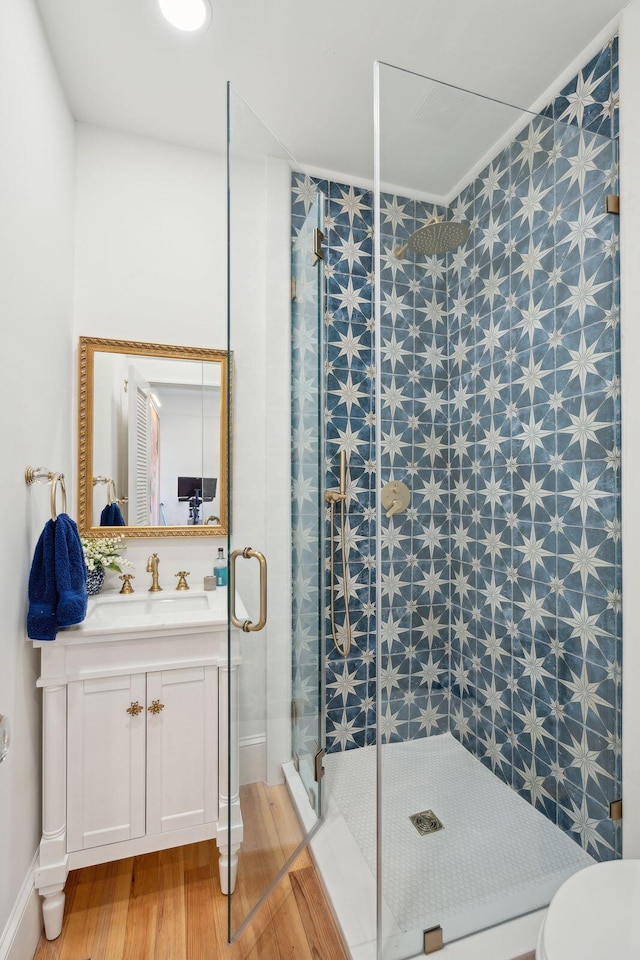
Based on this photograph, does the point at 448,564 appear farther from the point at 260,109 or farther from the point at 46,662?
the point at 260,109

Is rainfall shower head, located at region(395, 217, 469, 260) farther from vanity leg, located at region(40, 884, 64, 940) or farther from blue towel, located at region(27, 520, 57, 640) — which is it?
vanity leg, located at region(40, 884, 64, 940)

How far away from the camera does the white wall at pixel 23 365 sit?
122 centimetres

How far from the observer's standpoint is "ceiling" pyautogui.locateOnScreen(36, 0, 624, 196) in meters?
1.44

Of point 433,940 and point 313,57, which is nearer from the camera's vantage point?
point 433,940

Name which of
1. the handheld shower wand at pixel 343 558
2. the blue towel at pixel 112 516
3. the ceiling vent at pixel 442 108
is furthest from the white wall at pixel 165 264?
the ceiling vent at pixel 442 108

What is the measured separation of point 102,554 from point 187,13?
6.22 ft

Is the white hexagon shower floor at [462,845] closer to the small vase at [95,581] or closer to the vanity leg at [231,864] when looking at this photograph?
the vanity leg at [231,864]

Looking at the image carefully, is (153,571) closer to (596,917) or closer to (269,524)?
(269,524)

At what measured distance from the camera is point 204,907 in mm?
1463

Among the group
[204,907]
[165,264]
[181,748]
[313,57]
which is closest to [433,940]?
[204,907]

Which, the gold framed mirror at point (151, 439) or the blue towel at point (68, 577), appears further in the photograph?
the gold framed mirror at point (151, 439)

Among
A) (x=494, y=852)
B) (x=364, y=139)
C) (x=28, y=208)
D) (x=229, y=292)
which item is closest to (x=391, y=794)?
(x=494, y=852)

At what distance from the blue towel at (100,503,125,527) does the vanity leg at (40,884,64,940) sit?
3.90 ft

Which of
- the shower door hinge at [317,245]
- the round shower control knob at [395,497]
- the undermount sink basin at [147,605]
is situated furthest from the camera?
the undermount sink basin at [147,605]
